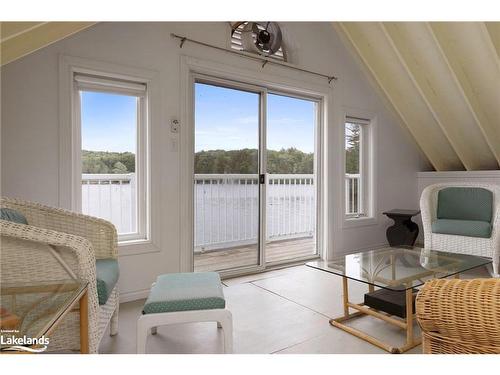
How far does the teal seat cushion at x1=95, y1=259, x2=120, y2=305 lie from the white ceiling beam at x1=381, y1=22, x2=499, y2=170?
10.6 feet

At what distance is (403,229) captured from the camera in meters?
4.08

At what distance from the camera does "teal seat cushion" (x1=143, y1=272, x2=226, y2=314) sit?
1.54 meters

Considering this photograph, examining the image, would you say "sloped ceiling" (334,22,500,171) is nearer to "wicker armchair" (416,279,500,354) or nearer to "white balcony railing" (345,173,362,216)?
"white balcony railing" (345,173,362,216)

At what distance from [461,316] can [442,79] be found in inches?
134

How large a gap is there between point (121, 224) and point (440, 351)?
2.41 metres

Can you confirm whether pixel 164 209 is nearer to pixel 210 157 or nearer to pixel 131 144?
pixel 131 144

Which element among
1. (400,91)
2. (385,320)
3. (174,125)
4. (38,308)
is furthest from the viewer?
(400,91)

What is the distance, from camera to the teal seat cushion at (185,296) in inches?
60.8

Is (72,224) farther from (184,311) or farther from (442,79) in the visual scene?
(442,79)

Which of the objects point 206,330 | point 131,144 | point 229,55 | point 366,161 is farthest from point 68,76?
point 366,161

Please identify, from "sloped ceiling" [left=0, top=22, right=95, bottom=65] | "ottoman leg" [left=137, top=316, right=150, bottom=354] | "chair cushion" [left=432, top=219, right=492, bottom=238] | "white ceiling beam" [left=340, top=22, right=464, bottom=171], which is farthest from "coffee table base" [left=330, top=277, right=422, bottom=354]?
"white ceiling beam" [left=340, top=22, right=464, bottom=171]

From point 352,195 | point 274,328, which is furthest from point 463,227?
point 274,328

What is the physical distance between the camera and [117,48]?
8.29 ft

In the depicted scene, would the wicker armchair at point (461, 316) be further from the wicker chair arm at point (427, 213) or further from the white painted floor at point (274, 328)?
the wicker chair arm at point (427, 213)
